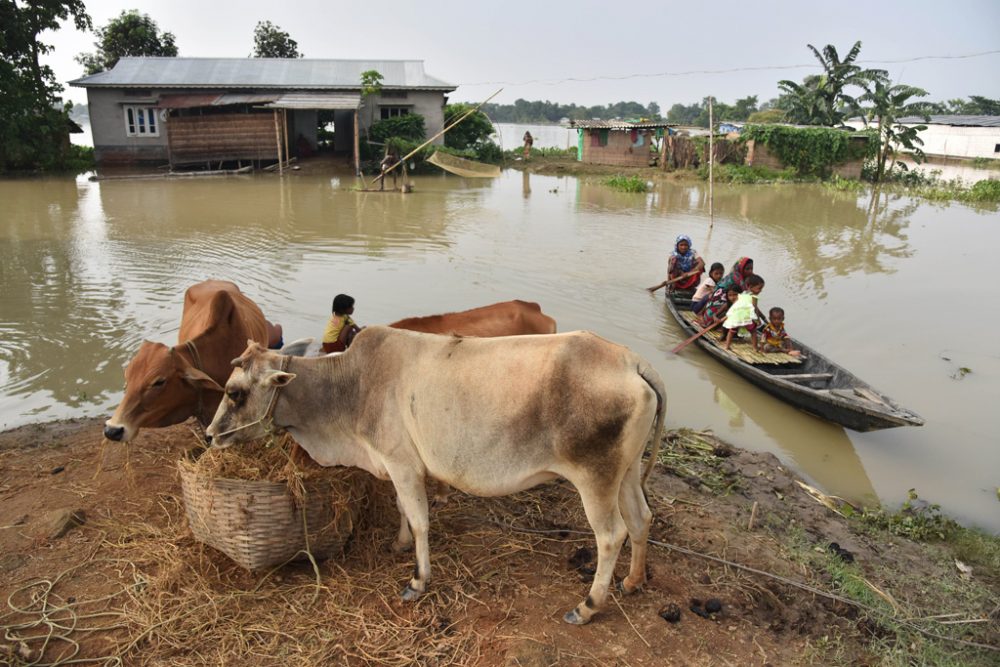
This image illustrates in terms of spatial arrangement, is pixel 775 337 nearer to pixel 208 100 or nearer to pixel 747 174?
pixel 747 174

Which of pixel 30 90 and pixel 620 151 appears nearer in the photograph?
pixel 30 90

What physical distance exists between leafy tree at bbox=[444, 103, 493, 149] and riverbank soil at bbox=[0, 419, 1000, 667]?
28.6 metres

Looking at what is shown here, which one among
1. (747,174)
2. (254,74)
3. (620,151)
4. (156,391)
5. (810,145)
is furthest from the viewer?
(620,151)

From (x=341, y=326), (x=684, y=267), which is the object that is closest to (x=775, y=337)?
(x=684, y=267)

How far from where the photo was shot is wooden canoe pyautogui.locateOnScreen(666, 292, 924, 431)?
670 centimetres

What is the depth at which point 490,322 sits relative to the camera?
18.3ft

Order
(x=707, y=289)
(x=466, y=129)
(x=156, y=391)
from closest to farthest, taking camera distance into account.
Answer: (x=156, y=391), (x=707, y=289), (x=466, y=129)

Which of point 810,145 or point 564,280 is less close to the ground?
point 810,145

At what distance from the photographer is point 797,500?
5.75 m

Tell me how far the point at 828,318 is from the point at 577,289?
14.1ft

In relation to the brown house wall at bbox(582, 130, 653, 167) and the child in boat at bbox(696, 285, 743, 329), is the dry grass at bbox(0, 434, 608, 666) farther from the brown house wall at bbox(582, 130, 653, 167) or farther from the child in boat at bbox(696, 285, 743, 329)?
the brown house wall at bbox(582, 130, 653, 167)

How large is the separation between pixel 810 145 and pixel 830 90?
760 cm

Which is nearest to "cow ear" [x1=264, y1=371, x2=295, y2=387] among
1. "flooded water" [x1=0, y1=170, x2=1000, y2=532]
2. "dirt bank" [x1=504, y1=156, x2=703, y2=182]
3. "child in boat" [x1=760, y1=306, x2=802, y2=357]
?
"flooded water" [x1=0, y1=170, x2=1000, y2=532]

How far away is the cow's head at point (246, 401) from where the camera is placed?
3.82 metres
